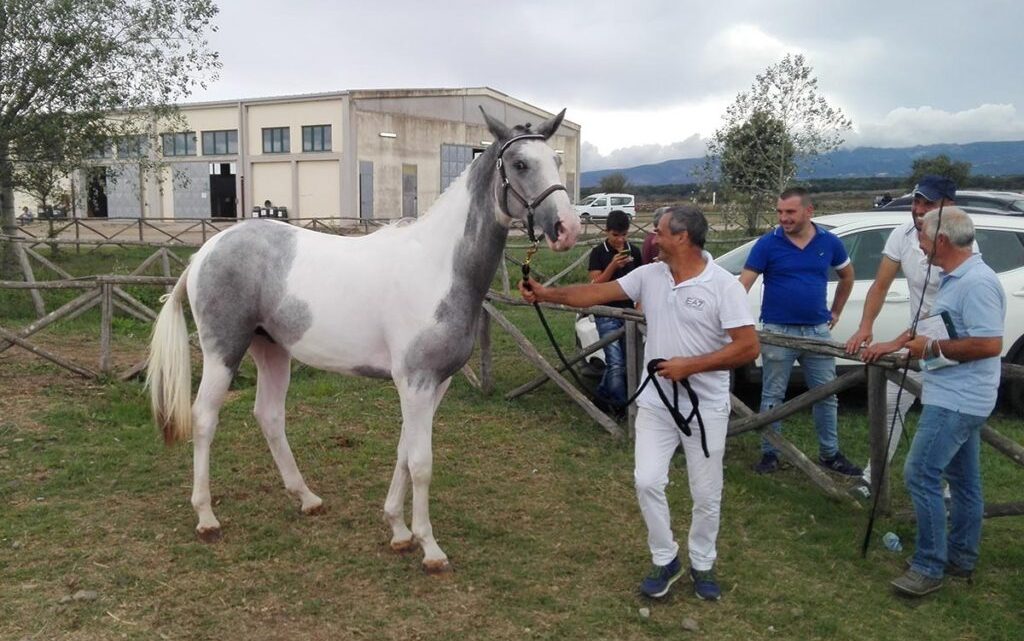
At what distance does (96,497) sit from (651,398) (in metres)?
3.68

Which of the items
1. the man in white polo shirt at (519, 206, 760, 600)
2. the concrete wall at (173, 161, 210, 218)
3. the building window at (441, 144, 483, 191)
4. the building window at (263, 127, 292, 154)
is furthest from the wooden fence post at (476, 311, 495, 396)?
the concrete wall at (173, 161, 210, 218)

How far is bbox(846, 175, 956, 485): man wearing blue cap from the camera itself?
160 inches

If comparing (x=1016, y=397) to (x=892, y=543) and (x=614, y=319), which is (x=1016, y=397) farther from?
(x=614, y=319)

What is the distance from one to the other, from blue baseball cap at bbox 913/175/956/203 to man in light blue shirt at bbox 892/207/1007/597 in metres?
0.47

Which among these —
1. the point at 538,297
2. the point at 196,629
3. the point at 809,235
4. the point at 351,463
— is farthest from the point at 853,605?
the point at 351,463

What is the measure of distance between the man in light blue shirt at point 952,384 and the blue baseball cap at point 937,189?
47 cm

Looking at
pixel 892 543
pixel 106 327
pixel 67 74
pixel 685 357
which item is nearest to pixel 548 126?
pixel 685 357

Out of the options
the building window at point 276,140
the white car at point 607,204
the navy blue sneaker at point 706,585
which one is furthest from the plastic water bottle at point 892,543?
the white car at point 607,204

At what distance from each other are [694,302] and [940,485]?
61.7 inches

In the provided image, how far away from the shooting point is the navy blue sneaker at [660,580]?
12.2 ft

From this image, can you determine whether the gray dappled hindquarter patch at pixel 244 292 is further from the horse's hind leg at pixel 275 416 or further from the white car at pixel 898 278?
the white car at pixel 898 278

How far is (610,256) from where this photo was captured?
21.1ft

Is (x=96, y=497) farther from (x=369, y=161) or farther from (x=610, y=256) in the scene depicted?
(x=369, y=161)

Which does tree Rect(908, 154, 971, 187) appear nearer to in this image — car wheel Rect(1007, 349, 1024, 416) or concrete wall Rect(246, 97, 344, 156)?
concrete wall Rect(246, 97, 344, 156)
